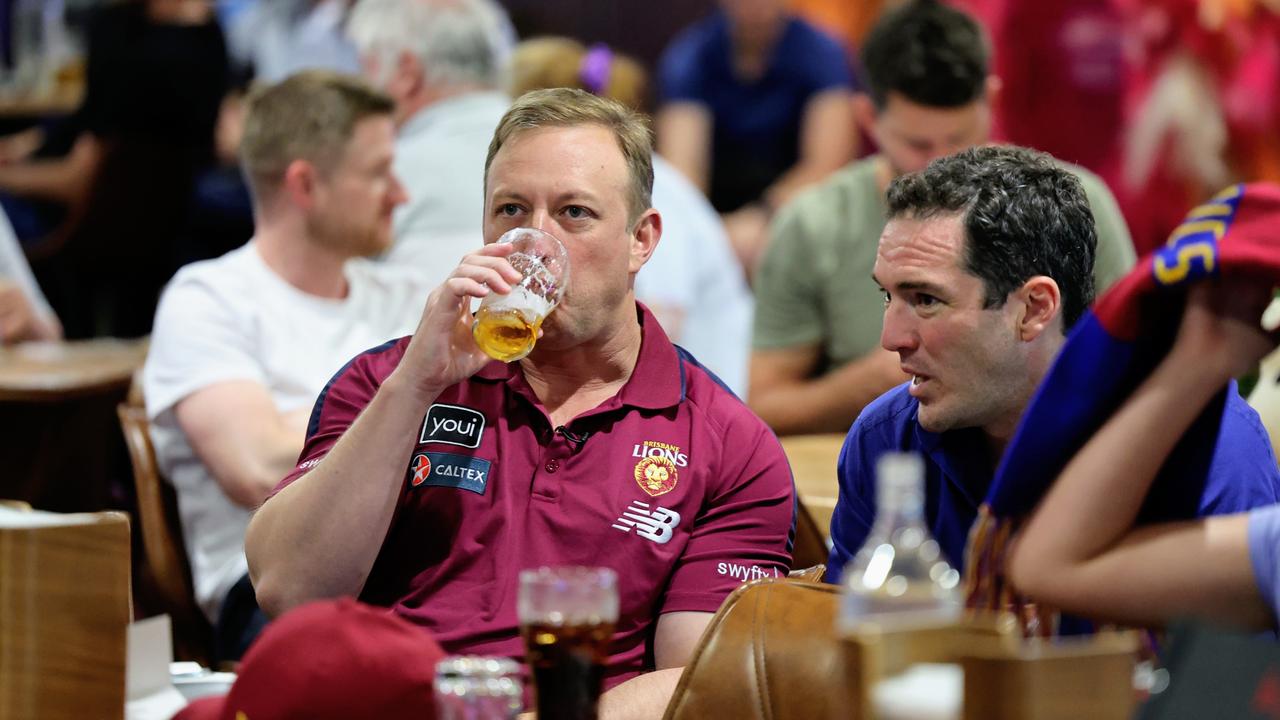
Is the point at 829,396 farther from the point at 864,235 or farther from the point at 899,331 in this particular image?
the point at 899,331

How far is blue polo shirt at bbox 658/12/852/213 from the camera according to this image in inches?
253

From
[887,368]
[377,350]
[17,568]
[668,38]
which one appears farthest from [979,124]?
[668,38]

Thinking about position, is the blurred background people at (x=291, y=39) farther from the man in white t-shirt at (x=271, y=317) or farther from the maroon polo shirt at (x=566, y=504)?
the maroon polo shirt at (x=566, y=504)

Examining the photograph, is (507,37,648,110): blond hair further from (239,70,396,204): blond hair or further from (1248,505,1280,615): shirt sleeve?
(1248,505,1280,615): shirt sleeve

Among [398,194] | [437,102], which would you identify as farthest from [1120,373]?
[437,102]

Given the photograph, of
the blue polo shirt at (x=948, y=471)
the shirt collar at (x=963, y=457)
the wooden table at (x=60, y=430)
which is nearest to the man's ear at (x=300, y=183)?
the wooden table at (x=60, y=430)

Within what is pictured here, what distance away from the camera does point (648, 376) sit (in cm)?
237

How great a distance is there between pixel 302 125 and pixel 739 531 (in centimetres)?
173

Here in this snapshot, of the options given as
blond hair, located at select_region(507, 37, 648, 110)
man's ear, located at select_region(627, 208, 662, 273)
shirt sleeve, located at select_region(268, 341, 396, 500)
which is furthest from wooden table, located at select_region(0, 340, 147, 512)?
blond hair, located at select_region(507, 37, 648, 110)

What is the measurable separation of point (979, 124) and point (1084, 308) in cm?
162

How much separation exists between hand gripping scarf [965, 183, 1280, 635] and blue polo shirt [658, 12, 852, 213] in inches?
193

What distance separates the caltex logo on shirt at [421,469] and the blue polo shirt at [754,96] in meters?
4.44

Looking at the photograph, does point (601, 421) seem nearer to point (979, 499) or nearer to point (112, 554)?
point (979, 499)

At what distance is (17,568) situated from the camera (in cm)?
163
